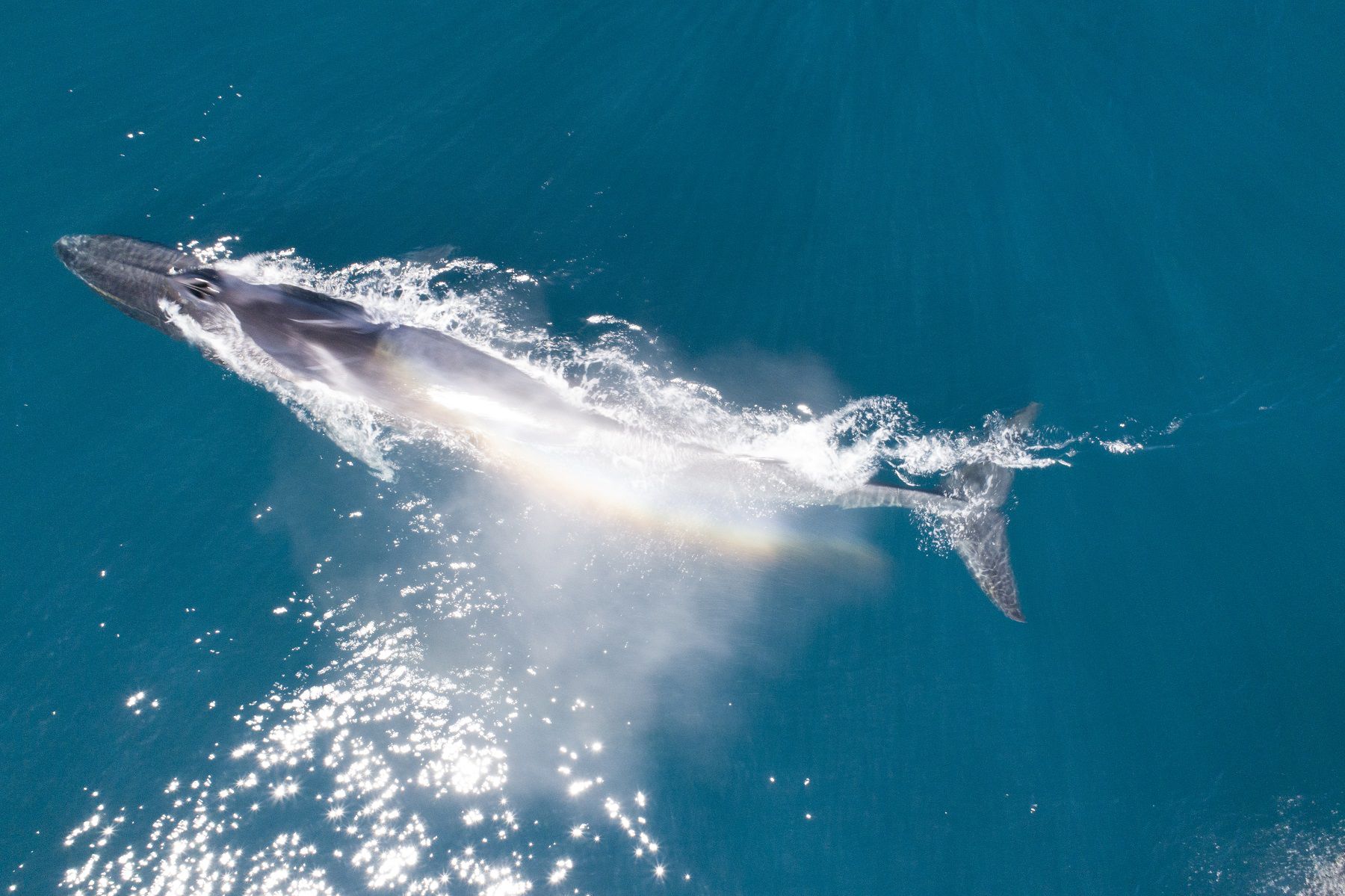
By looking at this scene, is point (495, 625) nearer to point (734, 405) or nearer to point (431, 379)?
point (431, 379)

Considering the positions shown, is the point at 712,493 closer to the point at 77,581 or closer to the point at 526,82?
the point at 526,82

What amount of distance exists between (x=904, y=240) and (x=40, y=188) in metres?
16.6

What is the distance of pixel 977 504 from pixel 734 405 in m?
4.52

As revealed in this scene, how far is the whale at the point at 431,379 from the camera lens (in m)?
13.1

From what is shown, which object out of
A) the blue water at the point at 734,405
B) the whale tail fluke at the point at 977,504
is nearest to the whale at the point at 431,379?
the whale tail fluke at the point at 977,504

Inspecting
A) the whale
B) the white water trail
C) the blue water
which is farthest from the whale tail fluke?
the blue water

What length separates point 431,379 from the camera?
13484 mm

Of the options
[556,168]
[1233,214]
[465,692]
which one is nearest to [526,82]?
[556,168]

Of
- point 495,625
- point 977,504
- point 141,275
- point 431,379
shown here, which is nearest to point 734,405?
point 977,504

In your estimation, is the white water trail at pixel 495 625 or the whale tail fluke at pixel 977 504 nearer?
the white water trail at pixel 495 625

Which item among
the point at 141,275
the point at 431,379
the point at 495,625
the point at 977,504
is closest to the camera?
the point at 977,504

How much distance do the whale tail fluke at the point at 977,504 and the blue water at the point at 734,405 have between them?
1.31 ft

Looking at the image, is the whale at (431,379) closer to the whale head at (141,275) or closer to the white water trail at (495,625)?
the whale head at (141,275)

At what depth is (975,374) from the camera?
13.6 m
